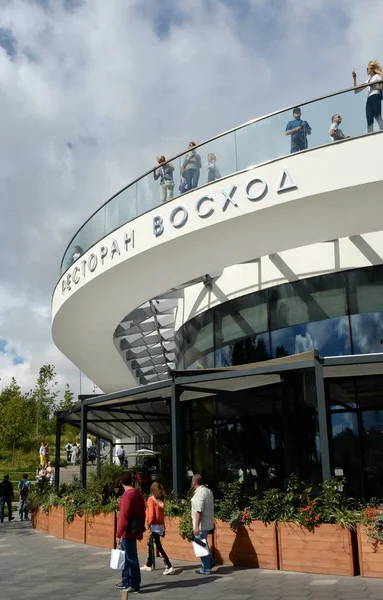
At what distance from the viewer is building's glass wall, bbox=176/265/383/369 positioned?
13.1m

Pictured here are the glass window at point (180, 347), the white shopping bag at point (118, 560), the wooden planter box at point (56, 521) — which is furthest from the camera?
the glass window at point (180, 347)

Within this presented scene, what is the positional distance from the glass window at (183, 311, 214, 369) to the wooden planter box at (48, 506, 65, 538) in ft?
17.0

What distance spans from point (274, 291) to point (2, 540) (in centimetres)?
873

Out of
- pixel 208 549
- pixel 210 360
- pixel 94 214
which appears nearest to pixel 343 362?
pixel 208 549

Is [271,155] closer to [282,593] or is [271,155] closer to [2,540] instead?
[282,593]

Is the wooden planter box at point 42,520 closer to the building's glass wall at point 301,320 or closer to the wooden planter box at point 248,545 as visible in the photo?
the building's glass wall at point 301,320

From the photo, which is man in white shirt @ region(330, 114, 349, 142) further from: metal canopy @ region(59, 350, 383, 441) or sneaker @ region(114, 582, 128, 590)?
sneaker @ region(114, 582, 128, 590)

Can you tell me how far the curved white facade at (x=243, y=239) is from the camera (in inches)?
440

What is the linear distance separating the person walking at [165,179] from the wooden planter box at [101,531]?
6891 mm

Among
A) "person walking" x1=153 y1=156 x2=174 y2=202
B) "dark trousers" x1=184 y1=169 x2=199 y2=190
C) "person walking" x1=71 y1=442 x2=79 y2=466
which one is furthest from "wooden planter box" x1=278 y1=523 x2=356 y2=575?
"person walking" x1=71 y1=442 x2=79 y2=466

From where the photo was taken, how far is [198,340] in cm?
1688

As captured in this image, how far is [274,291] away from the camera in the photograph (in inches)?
575

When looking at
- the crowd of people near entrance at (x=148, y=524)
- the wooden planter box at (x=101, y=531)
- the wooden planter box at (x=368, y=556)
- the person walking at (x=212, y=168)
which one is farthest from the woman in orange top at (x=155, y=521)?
the person walking at (x=212, y=168)

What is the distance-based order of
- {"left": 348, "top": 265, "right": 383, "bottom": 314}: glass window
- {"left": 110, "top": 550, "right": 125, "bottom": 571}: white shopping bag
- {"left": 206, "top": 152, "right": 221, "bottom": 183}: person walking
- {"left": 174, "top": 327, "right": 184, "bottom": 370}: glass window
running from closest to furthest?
1. {"left": 110, "top": 550, "right": 125, "bottom": 571}: white shopping bag
2. {"left": 206, "top": 152, "right": 221, "bottom": 183}: person walking
3. {"left": 348, "top": 265, "right": 383, "bottom": 314}: glass window
4. {"left": 174, "top": 327, "right": 184, "bottom": 370}: glass window
